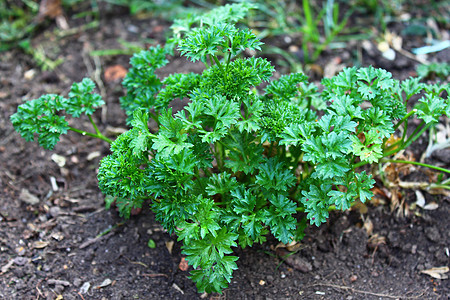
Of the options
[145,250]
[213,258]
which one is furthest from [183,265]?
[213,258]

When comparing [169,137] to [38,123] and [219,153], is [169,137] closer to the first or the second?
[219,153]

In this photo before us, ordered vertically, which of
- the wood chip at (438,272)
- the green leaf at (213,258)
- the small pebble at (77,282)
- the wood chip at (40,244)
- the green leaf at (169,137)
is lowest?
the small pebble at (77,282)

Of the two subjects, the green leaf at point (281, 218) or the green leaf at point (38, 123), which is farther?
the green leaf at point (38, 123)

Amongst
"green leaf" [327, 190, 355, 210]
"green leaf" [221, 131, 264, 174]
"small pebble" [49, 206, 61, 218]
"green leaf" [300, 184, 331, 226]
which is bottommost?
"small pebble" [49, 206, 61, 218]

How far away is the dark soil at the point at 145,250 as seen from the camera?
2.54 meters

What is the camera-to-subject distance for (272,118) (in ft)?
7.23

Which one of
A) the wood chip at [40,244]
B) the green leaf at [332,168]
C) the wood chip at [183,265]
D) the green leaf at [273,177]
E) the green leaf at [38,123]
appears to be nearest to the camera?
the green leaf at [332,168]

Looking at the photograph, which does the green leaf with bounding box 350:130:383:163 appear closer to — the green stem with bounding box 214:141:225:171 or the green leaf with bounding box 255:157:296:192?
the green leaf with bounding box 255:157:296:192

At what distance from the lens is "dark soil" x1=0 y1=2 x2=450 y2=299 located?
100 inches

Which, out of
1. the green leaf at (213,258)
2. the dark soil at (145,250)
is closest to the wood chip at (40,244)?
the dark soil at (145,250)

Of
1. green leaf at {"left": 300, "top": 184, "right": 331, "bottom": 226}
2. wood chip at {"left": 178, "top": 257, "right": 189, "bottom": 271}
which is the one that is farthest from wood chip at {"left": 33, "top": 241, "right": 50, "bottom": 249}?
green leaf at {"left": 300, "top": 184, "right": 331, "bottom": 226}

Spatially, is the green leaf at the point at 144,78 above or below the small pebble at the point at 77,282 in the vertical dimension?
above

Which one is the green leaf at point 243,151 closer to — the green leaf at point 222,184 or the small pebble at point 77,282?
the green leaf at point 222,184

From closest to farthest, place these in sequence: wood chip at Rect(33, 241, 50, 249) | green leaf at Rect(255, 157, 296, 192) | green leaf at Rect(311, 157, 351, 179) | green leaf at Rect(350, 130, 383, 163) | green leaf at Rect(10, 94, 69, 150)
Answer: green leaf at Rect(311, 157, 351, 179) → green leaf at Rect(350, 130, 383, 163) → green leaf at Rect(255, 157, 296, 192) → green leaf at Rect(10, 94, 69, 150) → wood chip at Rect(33, 241, 50, 249)
